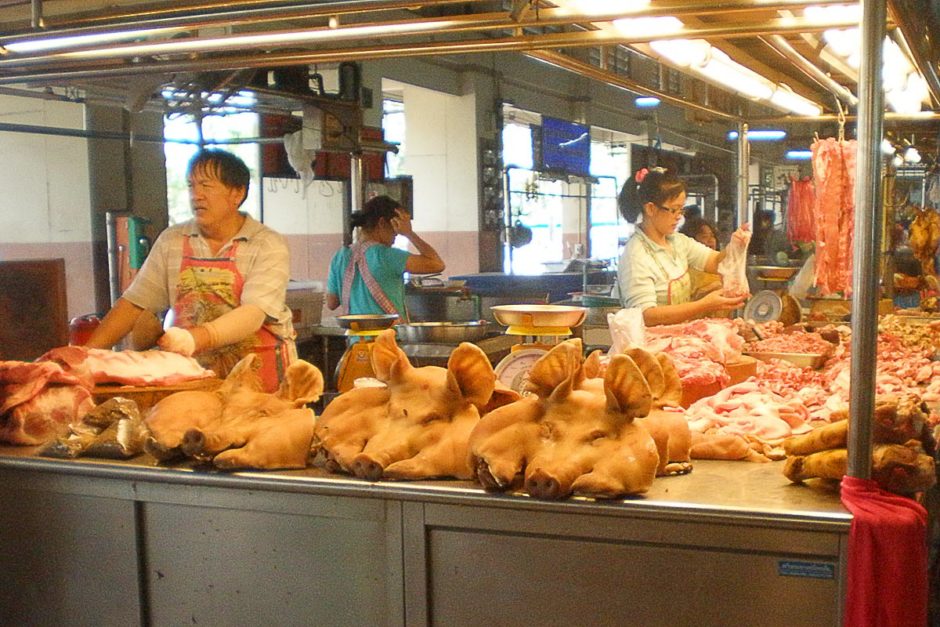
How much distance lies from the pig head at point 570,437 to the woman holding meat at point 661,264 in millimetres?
2672

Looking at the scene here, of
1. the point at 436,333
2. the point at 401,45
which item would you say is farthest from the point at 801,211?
the point at 401,45

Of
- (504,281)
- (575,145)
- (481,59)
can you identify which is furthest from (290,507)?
(575,145)

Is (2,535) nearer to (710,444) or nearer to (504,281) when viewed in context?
(710,444)

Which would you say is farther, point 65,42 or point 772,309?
point 772,309

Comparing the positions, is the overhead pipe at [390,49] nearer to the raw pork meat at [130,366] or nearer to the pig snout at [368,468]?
the raw pork meat at [130,366]

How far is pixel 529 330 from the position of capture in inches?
125

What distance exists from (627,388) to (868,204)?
2.04 feet

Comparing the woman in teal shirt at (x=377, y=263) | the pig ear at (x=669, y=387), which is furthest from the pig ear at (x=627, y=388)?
the woman in teal shirt at (x=377, y=263)

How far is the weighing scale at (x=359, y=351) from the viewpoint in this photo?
491 centimetres

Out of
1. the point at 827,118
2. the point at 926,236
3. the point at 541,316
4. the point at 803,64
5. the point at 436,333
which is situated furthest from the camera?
the point at 926,236

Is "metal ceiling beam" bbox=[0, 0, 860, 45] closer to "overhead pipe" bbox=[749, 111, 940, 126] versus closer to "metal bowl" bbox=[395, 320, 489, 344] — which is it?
"metal bowl" bbox=[395, 320, 489, 344]

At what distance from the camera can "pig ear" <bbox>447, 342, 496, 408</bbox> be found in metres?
2.44

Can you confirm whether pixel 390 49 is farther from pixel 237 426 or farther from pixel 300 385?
pixel 237 426

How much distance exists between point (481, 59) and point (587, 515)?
1211 centimetres
